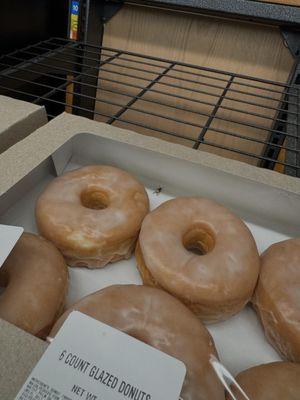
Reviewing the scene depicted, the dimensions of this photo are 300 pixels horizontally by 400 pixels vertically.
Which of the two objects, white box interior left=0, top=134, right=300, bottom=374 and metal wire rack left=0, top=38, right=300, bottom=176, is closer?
white box interior left=0, top=134, right=300, bottom=374

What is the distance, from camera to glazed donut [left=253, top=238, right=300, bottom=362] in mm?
566

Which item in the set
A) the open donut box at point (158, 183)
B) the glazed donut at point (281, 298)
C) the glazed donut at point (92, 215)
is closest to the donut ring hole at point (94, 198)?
the glazed donut at point (92, 215)

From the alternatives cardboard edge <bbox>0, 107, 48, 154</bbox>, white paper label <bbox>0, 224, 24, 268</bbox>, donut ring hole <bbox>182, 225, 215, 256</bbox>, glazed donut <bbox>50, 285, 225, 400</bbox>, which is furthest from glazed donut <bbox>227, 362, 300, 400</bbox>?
cardboard edge <bbox>0, 107, 48, 154</bbox>

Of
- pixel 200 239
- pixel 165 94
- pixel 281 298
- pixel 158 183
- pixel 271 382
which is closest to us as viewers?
pixel 271 382

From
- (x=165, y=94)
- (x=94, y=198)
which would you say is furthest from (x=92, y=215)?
(x=165, y=94)

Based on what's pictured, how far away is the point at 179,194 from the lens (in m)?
0.83

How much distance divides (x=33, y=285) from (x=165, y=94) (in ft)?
2.64

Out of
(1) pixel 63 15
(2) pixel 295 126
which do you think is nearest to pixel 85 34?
(1) pixel 63 15

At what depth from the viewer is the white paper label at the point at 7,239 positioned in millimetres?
473

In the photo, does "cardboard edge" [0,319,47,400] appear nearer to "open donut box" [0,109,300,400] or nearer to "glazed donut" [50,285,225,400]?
"glazed donut" [50,285,225,400]

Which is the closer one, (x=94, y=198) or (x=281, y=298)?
(x=281, y=298)

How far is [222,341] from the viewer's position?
62cm

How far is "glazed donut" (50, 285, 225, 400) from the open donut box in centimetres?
15

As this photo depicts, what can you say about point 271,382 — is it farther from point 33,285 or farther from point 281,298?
point 33,285
